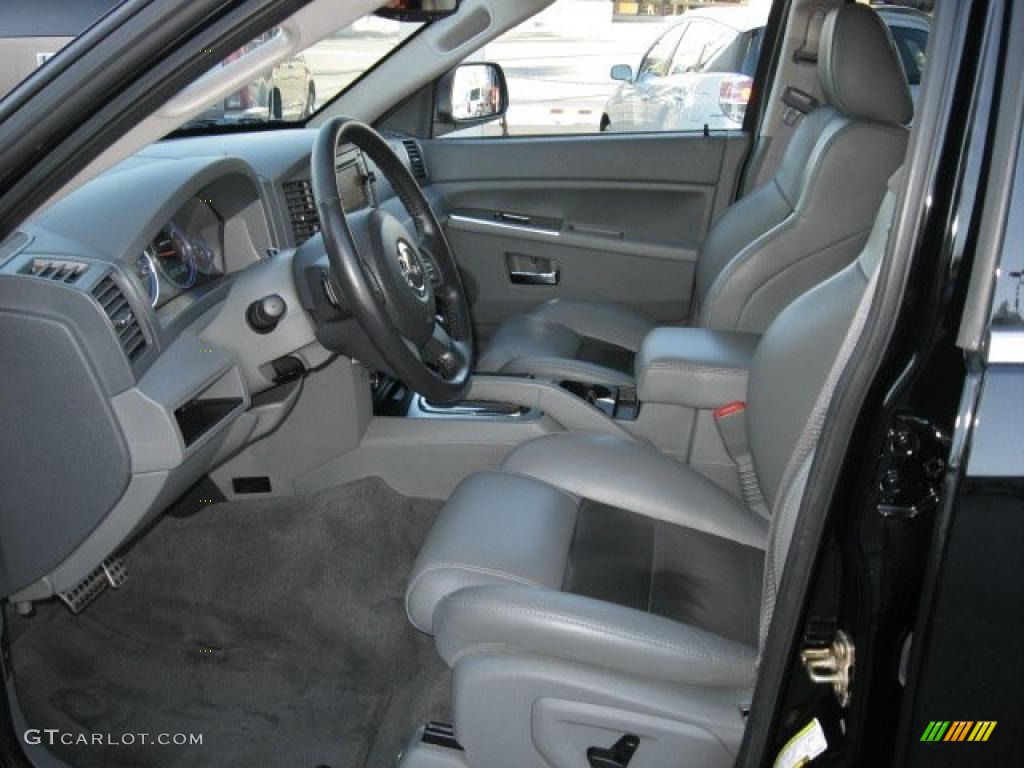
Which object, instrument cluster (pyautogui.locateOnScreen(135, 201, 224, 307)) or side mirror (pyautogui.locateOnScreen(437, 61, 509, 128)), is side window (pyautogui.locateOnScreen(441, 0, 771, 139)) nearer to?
side mirror (pyautogui.locateOnScreen(437, 61, 509, 128))

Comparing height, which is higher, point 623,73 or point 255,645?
point 623,73

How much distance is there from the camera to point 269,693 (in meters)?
2.08

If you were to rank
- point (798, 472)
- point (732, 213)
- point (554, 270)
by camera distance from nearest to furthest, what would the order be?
point (798, 472) → point (732, 213) → point (554, 270)

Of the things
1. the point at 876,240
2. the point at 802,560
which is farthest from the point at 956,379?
the point at 876,240

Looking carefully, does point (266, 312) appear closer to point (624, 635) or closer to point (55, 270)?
point (55, 270)

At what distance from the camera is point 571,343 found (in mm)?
2859

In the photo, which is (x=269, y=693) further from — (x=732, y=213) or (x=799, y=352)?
(x=732, y=213)

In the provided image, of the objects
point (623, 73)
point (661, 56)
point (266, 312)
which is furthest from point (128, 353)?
point (661, 56)

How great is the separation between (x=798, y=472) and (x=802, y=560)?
0.47 ft

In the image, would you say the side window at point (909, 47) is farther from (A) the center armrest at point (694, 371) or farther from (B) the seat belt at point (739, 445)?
(B) the seat belt at point (739, 445)

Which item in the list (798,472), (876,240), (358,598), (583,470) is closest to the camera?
(798,472)

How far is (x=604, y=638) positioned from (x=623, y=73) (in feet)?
8.95

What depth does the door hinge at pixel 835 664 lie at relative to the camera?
1.13 m

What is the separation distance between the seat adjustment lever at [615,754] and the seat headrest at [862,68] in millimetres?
1582
